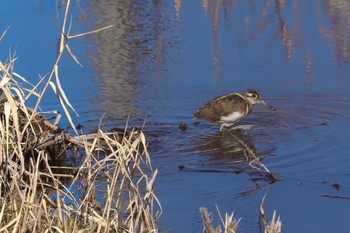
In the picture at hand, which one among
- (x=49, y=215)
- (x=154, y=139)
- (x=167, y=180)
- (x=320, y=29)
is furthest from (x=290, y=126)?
(x=49, y=215)

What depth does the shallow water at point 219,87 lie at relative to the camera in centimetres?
699

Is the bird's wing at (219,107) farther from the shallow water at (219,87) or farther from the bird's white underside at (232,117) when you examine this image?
the shallow water at (219,87)

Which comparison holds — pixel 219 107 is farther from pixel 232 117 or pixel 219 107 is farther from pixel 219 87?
pixel 219 87

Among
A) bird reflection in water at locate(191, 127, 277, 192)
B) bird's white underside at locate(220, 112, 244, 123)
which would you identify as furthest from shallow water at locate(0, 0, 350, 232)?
bird's white underside at locate(220, 112, 244, 123)

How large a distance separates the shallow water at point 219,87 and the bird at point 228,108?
0.54 ft

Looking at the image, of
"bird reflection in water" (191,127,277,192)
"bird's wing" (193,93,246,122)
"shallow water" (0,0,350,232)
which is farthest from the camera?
"bird's wing" (193,93,246,122)

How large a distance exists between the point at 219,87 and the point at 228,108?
1.20 metres

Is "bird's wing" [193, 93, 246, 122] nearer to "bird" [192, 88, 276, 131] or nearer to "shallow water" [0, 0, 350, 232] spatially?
"bird" [192, 88, 276, 131]

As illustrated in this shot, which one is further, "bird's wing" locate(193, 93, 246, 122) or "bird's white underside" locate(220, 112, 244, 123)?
"bird's white underside" locate(220, 112, 244, 123)

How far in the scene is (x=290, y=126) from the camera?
29.3 feet

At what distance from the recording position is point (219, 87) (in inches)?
400

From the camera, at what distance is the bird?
8914 mm

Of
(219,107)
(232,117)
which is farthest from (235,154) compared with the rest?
(232,117)

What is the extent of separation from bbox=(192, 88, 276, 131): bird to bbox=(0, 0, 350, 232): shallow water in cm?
16
